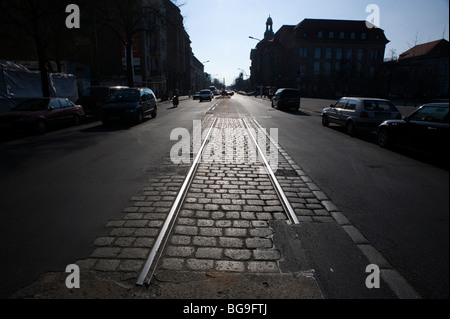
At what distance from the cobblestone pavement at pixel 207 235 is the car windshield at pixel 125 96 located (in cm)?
1076

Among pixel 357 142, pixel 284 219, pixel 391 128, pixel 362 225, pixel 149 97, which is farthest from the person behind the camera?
pixel 149 97

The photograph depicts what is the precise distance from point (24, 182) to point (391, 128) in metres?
9.28

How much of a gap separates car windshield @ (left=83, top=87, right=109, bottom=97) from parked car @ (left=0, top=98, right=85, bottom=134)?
4.54 m

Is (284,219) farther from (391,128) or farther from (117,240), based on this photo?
(391,128)

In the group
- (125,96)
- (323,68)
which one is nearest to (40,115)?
(125,96)

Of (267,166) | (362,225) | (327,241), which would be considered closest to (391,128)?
→ (267,166)

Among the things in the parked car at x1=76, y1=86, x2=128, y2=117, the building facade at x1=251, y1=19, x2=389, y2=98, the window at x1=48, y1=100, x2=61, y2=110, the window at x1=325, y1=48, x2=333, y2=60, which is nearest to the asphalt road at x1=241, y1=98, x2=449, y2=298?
the window at x1=48, y1=100, x2=61, y2=110

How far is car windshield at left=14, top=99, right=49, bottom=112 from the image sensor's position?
39.4 ft

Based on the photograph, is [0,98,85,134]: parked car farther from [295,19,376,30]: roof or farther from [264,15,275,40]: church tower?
[264,15,275,40]: church tower

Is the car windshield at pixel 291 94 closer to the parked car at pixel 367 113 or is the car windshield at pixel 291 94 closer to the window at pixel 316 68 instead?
the parked car at pixel 367 113

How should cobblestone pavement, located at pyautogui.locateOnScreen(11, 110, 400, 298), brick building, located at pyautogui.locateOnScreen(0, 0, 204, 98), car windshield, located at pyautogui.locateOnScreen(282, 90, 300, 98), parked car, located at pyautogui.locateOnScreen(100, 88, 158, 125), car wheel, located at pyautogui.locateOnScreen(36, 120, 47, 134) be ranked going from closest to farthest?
cobblestone pavement, located at pyautogui.locateOnScreen(11, 110, 400, 298), car wheel, located at pyautogui.locateOnScreen(36, 120, 47, 134), parked car, located at pyautogui.locateOnScreen(100, 88, 158, 125), brick building, located at pyautogui.locateOnScreen(0, 0, 204, 98), car windshield, located at pyautogui.locateOnScreen(282, 90, 300, 98)

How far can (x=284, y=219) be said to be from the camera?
3994 millimetres

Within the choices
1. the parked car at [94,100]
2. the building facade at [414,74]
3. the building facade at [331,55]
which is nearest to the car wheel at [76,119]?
the parked car at [94,100]

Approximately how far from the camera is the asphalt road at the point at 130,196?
2506 mm
